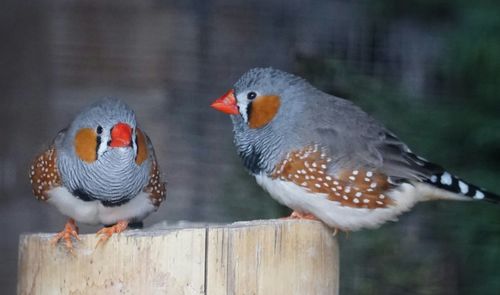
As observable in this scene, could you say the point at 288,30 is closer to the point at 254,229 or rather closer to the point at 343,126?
the point at 343,126

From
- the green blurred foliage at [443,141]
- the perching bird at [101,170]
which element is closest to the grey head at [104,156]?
the perching bird at [101,170]

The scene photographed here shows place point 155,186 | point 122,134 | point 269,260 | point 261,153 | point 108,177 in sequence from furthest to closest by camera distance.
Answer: point 155,186 → point 261,153 → point 108,177 → point 122,134 → point 269,260

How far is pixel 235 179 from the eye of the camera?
15.7 feet

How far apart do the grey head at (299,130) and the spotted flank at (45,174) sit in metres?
0.61

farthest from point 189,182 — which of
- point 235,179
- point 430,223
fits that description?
point 430,223

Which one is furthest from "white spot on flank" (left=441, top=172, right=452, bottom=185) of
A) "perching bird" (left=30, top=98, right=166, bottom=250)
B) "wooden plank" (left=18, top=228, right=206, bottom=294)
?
"wooden plank" (left=18, top=228, right=206, bottom=294)

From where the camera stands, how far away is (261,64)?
16.6 ft

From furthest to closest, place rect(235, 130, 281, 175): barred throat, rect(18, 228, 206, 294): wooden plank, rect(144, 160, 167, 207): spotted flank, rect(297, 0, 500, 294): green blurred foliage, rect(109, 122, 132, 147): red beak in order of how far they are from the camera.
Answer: rect(297, 0, 500, 294): green blurred foliage
rect(144, 160, 167, 207): spotted flank
rect(235, 130, 281, 175): barred throat
rect(109, 122, 132, 147): red beak
rect(18, 228, 206, 294): wooden plank

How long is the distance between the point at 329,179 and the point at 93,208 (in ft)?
2.71

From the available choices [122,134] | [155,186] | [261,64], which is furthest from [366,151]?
[261,64]

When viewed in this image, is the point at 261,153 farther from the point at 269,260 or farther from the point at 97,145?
the point at 269,260

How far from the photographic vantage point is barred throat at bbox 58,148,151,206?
3398 millimetres

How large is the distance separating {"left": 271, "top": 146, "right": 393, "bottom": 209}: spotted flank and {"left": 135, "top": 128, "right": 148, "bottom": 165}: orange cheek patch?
451 millimetres

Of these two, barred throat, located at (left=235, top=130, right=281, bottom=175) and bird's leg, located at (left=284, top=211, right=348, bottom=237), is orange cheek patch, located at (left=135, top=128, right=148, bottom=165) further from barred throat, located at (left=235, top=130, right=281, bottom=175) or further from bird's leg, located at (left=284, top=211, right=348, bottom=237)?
bird's leg, located at (left=284, top=211, right=348, bottom=237)
